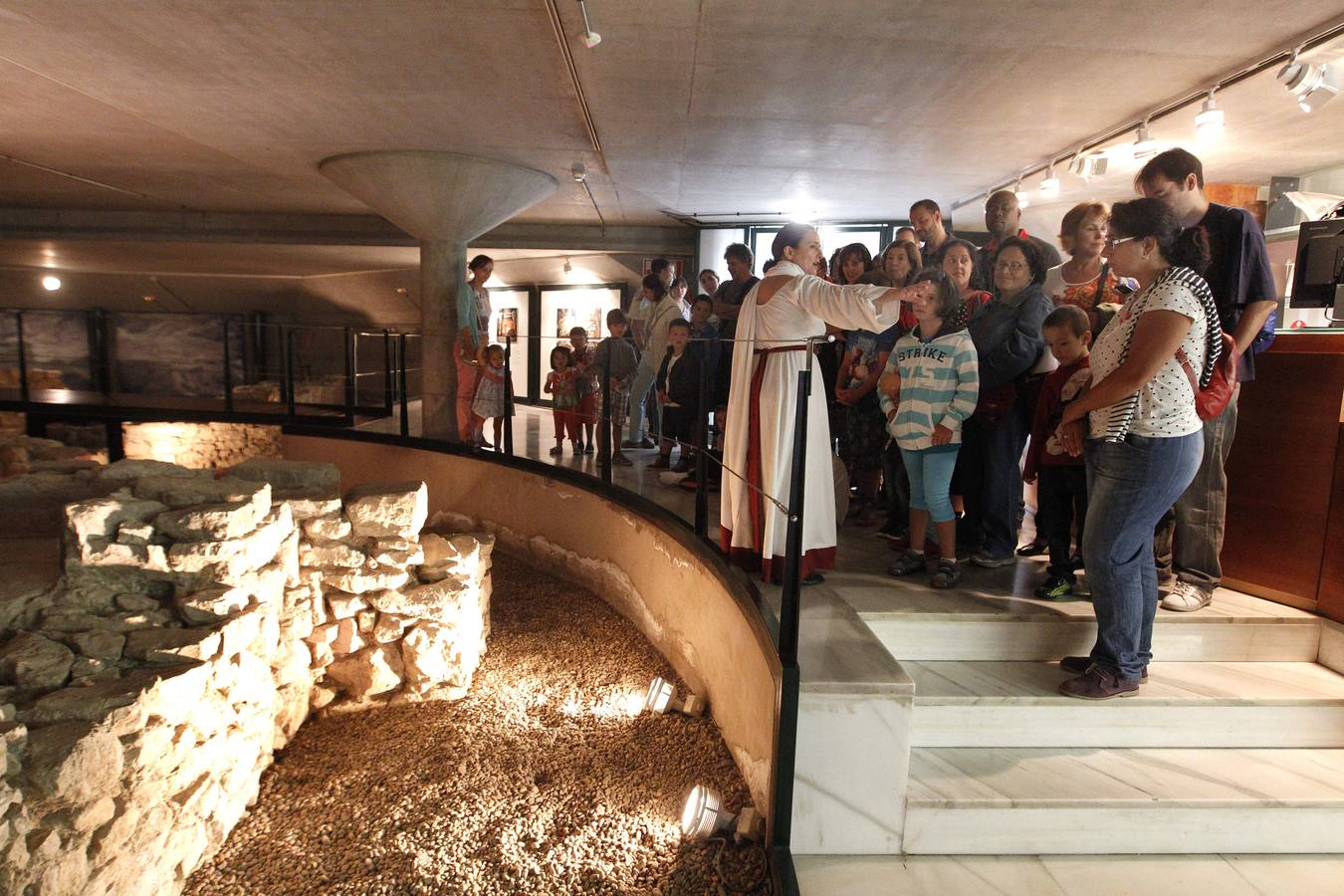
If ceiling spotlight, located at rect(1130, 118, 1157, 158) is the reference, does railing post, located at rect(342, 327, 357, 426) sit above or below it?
below

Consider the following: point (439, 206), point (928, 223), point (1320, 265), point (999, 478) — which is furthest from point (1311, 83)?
point (439, 206)

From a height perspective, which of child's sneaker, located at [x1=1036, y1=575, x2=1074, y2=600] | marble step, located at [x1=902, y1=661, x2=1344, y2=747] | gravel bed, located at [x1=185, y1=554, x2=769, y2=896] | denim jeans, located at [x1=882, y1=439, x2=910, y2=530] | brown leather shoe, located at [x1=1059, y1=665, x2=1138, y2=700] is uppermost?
denim jeans, located at [x1=882, y1=439, x2=910, y2=530]

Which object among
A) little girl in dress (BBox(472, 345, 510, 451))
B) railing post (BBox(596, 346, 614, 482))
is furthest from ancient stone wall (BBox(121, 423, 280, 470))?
railing post (BBox(596, 346, 614, 482))

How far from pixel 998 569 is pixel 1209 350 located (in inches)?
55.1

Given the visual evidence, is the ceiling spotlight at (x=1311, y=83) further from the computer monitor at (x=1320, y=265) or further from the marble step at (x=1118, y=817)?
the marble step at (x=1118, y=817)

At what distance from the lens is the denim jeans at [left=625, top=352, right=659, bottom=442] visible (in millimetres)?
6234

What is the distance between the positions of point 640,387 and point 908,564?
11.2 ft

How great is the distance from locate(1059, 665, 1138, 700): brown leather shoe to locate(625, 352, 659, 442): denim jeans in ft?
12.6

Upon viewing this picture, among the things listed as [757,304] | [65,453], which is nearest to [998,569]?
[757,304]

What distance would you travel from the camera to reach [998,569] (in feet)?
11.7

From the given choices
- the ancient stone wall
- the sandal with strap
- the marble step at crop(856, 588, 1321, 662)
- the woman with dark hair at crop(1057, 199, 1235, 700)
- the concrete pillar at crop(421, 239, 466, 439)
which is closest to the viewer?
the woman with dark hair at crop(1057, 199, 1235, 700)

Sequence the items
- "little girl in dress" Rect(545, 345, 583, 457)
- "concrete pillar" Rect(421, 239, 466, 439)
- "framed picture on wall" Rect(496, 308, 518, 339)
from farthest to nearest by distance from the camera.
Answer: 1. "framed picture on wall" Rect(496, 308, 518, 339)
2. "concrete pillar" Rect(421, 239, 466, 439)
3. "little girl in dress" Rect(545, 345, 583, 457)

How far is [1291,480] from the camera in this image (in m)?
3.19

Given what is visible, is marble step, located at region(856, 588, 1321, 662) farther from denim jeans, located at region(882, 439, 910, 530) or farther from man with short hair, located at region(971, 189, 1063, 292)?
man with short hair, located at region(971, 189, 1063, 292)
